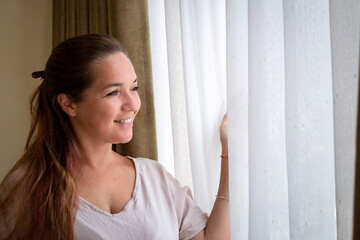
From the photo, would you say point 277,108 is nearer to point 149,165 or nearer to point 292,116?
point 292,116

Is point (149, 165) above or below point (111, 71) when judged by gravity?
below

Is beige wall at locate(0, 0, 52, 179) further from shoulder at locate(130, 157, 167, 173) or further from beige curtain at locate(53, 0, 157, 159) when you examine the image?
shoulder at locate(130, 157, 167, 173)

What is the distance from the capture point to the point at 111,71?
119cm

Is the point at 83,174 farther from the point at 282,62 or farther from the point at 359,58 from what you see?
the point at 359,58

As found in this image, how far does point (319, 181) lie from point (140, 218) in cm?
62

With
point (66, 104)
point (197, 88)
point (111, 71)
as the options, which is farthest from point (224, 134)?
point (66, 104)

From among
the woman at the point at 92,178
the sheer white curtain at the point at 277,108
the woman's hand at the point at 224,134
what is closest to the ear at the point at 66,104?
the woman at the point at 92,178

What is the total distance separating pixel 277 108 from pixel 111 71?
1.90 feet

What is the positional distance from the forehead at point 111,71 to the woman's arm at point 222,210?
38 centimetres

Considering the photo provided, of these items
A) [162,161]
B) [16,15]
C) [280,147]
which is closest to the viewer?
[280,147]

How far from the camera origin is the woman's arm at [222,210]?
116 centimetres

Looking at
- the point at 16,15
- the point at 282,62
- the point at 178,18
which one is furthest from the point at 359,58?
the point at 16,15

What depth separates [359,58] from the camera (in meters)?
0.73

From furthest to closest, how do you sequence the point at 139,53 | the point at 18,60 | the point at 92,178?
the point at 18,60
the point at 139,53
the point at 92,178
